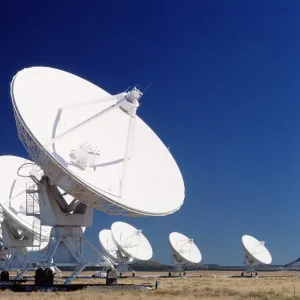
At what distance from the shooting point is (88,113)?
3431 centimetres

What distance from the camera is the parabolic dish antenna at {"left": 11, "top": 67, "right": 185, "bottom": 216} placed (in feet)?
95.1

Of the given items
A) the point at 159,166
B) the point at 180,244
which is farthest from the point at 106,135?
the point at 180,244

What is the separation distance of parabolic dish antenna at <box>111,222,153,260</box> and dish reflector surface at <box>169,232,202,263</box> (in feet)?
26.2

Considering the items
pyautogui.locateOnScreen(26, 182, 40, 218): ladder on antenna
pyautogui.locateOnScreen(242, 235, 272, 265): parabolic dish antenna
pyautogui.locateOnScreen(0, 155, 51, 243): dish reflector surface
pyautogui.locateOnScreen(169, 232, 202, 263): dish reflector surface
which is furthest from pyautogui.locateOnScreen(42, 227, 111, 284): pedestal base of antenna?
pyautogui.locateOnScreen(242, 235, 272, 265): parabolic dish antenna

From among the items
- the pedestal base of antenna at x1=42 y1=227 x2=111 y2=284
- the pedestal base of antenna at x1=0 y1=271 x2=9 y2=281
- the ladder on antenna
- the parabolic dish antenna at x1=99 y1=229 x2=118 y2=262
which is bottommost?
the pedestal base of antenna at x1=42 y1=227 x2=111 y2=284

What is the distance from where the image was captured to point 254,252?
7375 cm

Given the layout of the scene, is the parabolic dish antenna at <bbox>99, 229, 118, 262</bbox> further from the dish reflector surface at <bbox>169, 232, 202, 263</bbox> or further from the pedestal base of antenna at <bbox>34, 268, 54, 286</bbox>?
the pedestal base of antenna at <bbox>34, 268, 54, 286</bbox>

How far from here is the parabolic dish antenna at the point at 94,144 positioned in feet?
95.1

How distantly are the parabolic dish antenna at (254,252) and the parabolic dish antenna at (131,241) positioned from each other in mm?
17560

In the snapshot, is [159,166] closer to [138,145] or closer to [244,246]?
[138,145]

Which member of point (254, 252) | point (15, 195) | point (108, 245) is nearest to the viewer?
point (15, 195)

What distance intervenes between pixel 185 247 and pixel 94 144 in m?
41.2

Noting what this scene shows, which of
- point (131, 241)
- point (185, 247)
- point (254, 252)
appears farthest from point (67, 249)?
point (254, 252)

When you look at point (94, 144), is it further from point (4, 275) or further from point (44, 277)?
point (4, 275)
